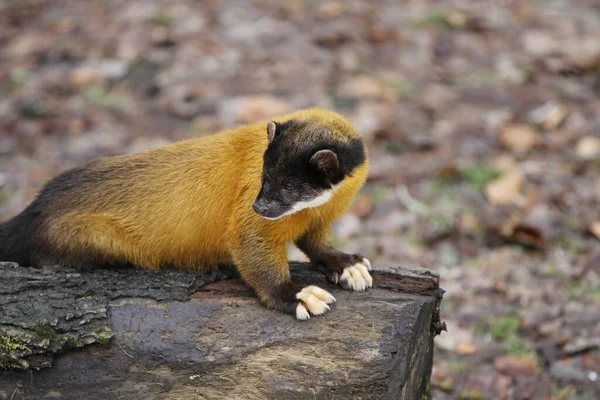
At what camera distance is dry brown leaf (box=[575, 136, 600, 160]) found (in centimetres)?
979

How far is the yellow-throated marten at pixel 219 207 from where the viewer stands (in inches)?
202

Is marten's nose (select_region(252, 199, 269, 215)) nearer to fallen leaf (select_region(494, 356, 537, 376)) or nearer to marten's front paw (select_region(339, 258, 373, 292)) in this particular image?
marten's front paw (select_region(339, 258, 373, 292))

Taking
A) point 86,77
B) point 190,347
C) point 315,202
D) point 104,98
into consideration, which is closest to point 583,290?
point 315,202

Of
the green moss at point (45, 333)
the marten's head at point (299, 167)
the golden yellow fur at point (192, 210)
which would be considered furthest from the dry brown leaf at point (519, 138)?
the green moss at point (45, 333)

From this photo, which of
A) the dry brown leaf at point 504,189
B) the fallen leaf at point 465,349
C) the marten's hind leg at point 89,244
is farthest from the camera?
the dry brown leaf at point 504,189

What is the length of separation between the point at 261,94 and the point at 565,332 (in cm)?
612

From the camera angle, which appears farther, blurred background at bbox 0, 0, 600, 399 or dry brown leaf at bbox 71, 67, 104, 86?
dry brown leaf at bbox 71, 67, 104, 86

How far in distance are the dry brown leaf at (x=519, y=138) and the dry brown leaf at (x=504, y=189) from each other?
2.78 feet

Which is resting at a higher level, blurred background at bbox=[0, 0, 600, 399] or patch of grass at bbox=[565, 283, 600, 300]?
blurred background at bbox=[0, 0, 600, 399]

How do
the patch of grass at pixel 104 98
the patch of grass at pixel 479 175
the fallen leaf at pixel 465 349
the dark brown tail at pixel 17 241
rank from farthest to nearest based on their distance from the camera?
the patch of grass at pixel 104 98 < the patch of grass at pixel 479 175 < the fallen leaf at pixel 465 349 < the dark brown tail at pixel 17 241

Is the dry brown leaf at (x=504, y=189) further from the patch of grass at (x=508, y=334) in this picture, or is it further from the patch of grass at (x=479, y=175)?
the patch of grass at (x=508, y=334)

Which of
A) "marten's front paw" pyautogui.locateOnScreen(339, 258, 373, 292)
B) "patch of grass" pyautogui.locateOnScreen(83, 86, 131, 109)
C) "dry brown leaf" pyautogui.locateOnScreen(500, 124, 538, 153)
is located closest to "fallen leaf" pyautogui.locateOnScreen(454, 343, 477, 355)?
"marten's front paw" pyautogui.locateOnScreen(339, 258, 373, 292)

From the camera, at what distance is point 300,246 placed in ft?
19.2

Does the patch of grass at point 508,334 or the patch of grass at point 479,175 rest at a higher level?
the patch of grass at point 479,175
